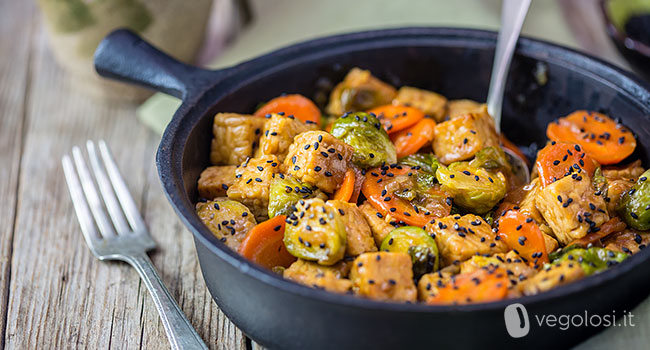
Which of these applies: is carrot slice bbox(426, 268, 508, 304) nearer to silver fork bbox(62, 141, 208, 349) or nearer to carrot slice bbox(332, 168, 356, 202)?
carrot slice bbox(332, 168, 356, 202)

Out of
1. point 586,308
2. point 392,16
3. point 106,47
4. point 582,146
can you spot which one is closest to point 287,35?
point 392,16

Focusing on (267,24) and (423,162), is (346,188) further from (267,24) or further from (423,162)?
(267,24)

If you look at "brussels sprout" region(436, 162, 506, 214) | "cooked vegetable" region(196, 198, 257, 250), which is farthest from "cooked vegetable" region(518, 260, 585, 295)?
"cooked vegetable" region(196, 198, 257, 250)

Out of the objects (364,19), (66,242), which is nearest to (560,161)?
(364,19)

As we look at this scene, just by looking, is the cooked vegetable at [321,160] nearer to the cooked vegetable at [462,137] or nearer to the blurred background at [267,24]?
the cooked vegetable at [462,137]

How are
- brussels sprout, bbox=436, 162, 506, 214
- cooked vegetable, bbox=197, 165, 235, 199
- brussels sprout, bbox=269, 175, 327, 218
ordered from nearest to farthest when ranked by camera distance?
brussels sprout, bbox=269, 175, 327, 218, brussels sprout, bbox=436, 162, 506, 214, cooked vegetable, bbox=197, 165, 235, 199

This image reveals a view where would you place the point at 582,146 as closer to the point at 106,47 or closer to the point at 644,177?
the point at 644,177

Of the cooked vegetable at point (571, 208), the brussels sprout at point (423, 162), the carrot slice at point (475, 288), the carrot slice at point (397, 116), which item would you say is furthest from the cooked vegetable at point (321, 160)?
the cooked vegetable at point (571, 208)
